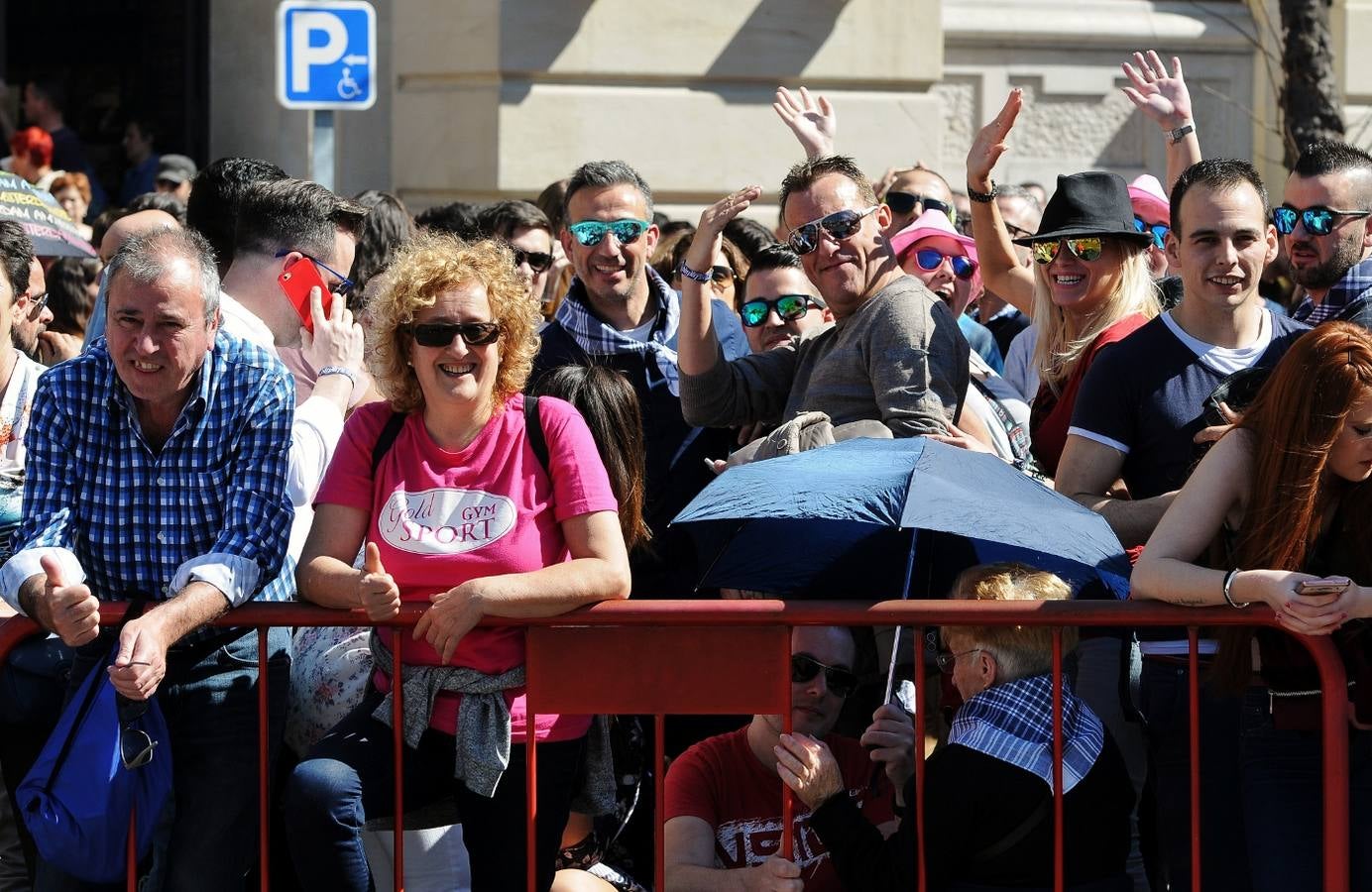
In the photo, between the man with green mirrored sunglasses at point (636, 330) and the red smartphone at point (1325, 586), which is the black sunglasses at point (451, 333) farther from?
the red smartphone at point (1325, 586)

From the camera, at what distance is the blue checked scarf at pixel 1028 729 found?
4.08m

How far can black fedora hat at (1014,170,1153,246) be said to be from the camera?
17.6ft

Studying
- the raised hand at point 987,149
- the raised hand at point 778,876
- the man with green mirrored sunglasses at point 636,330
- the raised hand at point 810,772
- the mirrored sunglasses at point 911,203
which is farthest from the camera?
the mirrored sunglasses at point 911,203

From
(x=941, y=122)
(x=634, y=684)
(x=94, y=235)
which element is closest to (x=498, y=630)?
(x=634, y=684)

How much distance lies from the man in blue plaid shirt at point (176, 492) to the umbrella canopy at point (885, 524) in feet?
3.22

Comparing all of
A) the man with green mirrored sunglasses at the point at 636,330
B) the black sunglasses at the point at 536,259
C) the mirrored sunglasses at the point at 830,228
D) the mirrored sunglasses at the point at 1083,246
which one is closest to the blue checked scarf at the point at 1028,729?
the mirrored sunglasses at the point at 830,228

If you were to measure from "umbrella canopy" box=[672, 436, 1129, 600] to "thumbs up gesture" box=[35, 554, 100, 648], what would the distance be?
50.1 inches

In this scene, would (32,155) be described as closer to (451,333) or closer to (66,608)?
(451,333)

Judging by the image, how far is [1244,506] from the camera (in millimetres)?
4211

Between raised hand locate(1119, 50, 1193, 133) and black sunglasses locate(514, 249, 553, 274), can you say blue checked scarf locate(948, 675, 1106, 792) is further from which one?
black sunglasses locate(514, 249, 553, 274)

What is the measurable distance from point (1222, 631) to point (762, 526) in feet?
3.99

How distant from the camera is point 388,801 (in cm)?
416

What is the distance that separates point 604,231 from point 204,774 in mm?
2486

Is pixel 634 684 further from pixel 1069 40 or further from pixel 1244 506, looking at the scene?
pixel 1069 40
